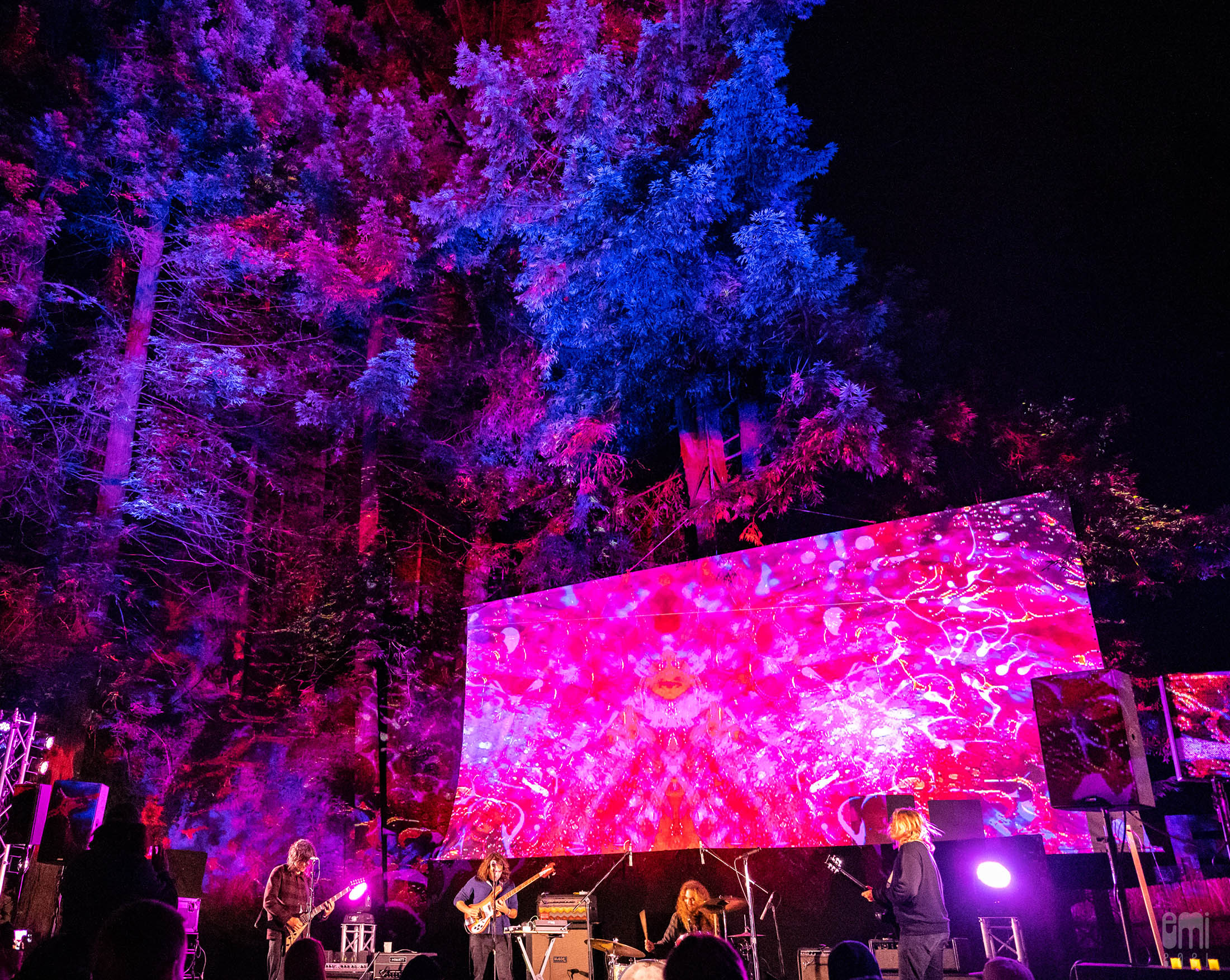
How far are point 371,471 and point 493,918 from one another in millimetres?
7228

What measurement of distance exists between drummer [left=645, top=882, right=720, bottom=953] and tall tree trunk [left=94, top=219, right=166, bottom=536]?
829 cm

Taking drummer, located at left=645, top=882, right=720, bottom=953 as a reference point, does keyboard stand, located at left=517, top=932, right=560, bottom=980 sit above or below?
below

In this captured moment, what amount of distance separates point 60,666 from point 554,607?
5.94 metres

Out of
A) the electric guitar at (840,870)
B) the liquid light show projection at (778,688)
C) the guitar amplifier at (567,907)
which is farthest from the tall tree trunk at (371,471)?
the electric guitar at (840,870)

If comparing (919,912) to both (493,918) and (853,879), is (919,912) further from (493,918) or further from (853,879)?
(493,918)

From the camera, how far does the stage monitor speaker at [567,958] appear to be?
728 centimetres

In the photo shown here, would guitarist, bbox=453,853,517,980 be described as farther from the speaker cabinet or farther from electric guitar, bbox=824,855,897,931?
the speaker cabinet

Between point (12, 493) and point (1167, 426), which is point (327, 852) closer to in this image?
point (12, 493)

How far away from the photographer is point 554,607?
9.55 m

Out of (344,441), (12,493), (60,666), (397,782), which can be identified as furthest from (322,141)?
(397,782)

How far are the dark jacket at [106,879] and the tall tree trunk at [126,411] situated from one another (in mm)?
7672

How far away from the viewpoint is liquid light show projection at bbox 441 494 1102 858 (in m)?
6.78

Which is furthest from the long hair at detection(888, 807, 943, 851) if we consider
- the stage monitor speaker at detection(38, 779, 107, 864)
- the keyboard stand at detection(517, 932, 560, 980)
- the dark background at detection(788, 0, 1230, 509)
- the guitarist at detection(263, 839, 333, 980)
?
the dark background at detection(788, 0, 1230, 509)

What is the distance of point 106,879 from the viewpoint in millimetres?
3967
